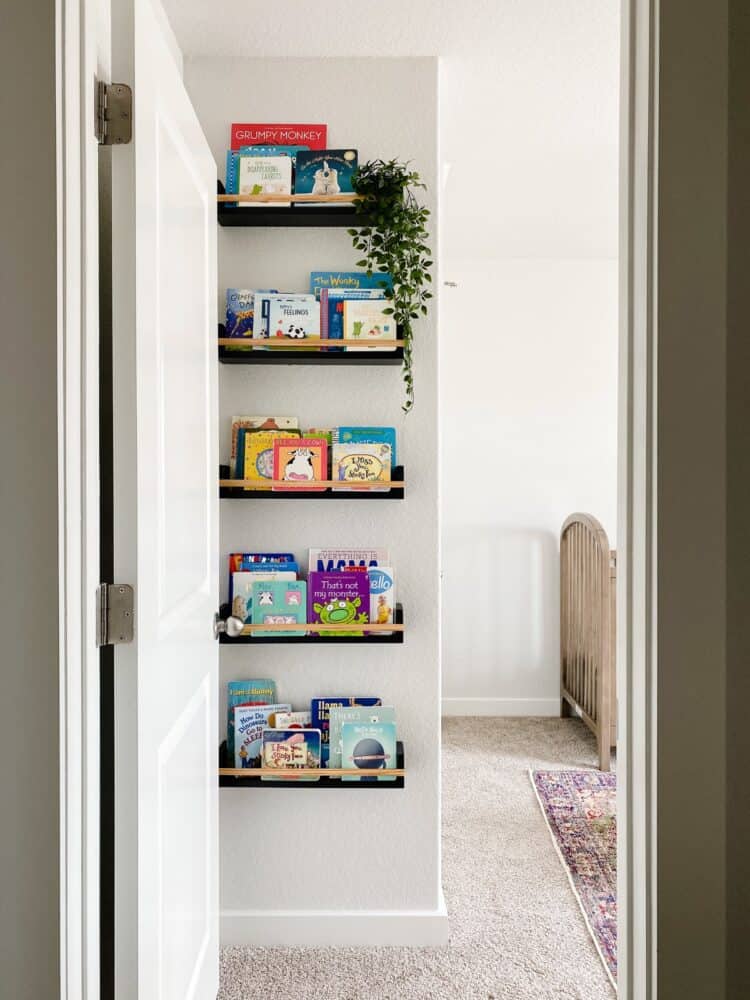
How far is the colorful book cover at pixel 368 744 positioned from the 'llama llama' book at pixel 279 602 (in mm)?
345

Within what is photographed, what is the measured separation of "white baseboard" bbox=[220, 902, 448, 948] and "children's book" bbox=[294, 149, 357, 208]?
6.71 ft

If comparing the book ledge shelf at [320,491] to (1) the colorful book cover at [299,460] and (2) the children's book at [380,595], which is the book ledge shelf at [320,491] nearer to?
(1) the colorful book cover at [299,460]

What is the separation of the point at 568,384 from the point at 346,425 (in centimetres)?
260

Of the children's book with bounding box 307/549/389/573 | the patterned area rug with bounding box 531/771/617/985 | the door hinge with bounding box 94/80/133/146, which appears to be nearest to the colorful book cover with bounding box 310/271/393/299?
the children's book with bounding box 307/549/389/573

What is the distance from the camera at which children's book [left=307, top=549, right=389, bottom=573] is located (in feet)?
7.71

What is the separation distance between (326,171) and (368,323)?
1.44 feet

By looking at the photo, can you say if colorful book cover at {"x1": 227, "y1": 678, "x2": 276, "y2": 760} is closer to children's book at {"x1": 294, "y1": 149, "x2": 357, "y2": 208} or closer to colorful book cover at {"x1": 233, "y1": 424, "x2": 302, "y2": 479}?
colorful book cover at {"x1": 233, "y1": 424, "x2": 302, "y2": 479}

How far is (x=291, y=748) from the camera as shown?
2316mm

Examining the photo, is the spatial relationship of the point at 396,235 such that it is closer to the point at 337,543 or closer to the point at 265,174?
the point at 265,174

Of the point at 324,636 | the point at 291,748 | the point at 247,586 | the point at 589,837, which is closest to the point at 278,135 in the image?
the point at 247,586

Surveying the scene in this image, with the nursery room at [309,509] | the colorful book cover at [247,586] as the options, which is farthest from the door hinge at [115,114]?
the colorful book cover at [247,586]

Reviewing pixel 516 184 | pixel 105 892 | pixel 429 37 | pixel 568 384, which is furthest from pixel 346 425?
pixel 568 384
